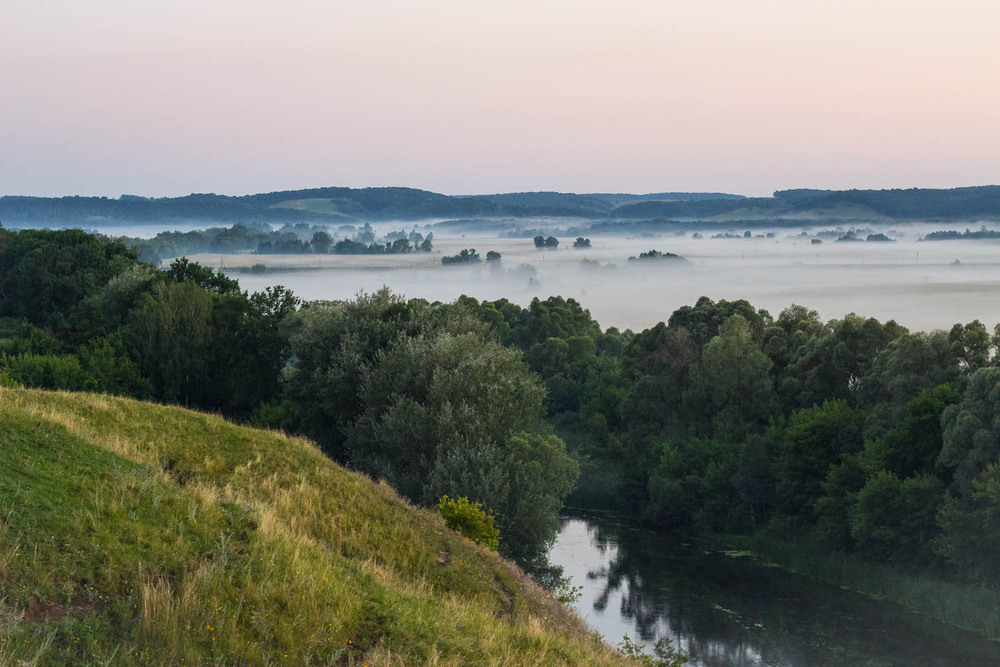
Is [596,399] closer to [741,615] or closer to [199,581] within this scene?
[741,615]

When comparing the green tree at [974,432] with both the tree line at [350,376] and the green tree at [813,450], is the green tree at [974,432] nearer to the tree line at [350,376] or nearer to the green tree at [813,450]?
the green tree at [813,450]

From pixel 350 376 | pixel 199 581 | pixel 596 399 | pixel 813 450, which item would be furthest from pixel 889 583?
pixel 199 581

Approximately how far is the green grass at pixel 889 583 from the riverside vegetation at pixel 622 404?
139 mm

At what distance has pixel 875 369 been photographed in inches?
2537

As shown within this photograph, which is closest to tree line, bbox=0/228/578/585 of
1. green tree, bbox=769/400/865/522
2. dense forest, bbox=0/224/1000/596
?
dense forest, bbox=0/224/1000/596

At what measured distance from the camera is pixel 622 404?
8388 cm

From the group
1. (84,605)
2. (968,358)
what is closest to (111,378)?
(84,605)

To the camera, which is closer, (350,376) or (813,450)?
(350,376)

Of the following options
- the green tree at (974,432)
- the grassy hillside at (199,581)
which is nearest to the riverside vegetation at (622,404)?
the green tree at (974,432)

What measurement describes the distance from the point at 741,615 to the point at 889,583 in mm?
9177

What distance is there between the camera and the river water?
150 feet

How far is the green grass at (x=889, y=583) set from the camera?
4844cm

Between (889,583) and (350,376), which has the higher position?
(350,376)

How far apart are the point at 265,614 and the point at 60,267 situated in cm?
8368
